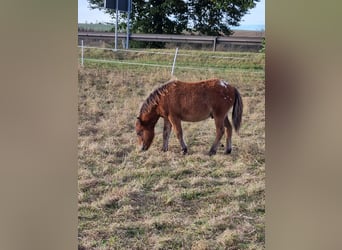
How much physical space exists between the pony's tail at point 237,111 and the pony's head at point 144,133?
1.55 ft

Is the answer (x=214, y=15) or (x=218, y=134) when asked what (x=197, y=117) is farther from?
(x=214, y=15)

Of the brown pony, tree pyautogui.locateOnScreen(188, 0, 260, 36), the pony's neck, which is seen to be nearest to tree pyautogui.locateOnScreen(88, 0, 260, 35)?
tree pyautogui.locateOnScreen(188, 0, 260, 36)

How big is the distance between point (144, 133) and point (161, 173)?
25 centimetres

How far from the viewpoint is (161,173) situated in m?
2.64

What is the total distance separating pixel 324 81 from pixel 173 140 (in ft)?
2.98

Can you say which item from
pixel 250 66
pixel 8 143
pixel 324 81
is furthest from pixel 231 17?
pixel 8 143

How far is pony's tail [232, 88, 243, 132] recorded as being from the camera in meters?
2.54

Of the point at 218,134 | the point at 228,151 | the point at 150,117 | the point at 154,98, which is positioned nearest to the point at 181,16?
the point at 154,98

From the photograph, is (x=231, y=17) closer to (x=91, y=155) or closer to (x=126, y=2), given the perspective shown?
(x=126, y=2)

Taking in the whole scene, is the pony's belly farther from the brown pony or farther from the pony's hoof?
the pony's hoof

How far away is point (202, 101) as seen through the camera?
2.63 metres

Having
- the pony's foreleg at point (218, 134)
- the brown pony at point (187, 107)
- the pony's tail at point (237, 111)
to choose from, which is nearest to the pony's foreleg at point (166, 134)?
the brown pony at point (187, 107)

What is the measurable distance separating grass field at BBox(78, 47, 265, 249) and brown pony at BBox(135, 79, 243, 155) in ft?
0.11

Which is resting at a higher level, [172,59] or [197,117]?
[172,59]
